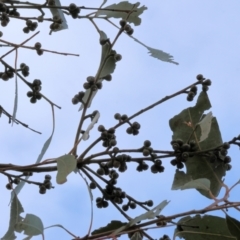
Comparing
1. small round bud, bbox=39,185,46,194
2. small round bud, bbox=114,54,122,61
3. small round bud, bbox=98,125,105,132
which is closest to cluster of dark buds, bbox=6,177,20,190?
small round bud, bbox=39,185,46,194

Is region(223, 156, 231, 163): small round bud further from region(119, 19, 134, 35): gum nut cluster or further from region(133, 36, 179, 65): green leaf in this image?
region(119, 19, 134, 35): gum nut cluster

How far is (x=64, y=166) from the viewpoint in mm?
1095

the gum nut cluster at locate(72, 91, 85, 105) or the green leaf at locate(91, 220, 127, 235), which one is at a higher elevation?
the gum nut cluster at locate(72, 91, 85, 105)

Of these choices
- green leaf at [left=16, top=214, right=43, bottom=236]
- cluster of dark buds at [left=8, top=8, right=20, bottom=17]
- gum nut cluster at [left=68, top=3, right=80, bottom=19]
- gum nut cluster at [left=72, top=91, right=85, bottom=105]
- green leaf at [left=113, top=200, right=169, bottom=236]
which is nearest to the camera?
green leaf at [left=113, top=200, right=169, bottom=236]

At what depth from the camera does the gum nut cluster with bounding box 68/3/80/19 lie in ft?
4.61

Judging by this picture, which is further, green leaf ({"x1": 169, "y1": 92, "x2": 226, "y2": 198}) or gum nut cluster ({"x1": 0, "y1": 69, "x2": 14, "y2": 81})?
gum nut cluster ({"x1": 0, "y1": 69, "x2": 14, "y2": 81})

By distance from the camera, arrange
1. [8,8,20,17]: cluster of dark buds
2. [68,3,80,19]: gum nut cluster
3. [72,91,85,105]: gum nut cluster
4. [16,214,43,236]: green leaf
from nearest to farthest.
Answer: [16,214,43,236]: green leaf → [72,91,85,105]: gum nut cluster → [68,3,80,19]: gum nut cluster → [8,8,20,17]: cluster of dark buds

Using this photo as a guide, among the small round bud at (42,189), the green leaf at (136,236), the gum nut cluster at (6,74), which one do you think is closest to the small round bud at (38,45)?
the gum nut cluster at (6,74)

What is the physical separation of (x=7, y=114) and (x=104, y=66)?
1.58 feet

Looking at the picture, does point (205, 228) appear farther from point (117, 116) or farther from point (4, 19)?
point (4, 19)

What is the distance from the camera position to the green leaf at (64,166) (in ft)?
3.52

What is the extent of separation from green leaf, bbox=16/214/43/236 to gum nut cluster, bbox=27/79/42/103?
1.36 ft

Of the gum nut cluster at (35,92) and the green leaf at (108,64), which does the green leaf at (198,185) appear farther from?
the gum nut cluster at (35,92)

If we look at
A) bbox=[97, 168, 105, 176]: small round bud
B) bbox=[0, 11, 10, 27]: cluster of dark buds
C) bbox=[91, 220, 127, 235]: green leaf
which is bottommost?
bbox=[91, 220, 127, 235]: green leaf
